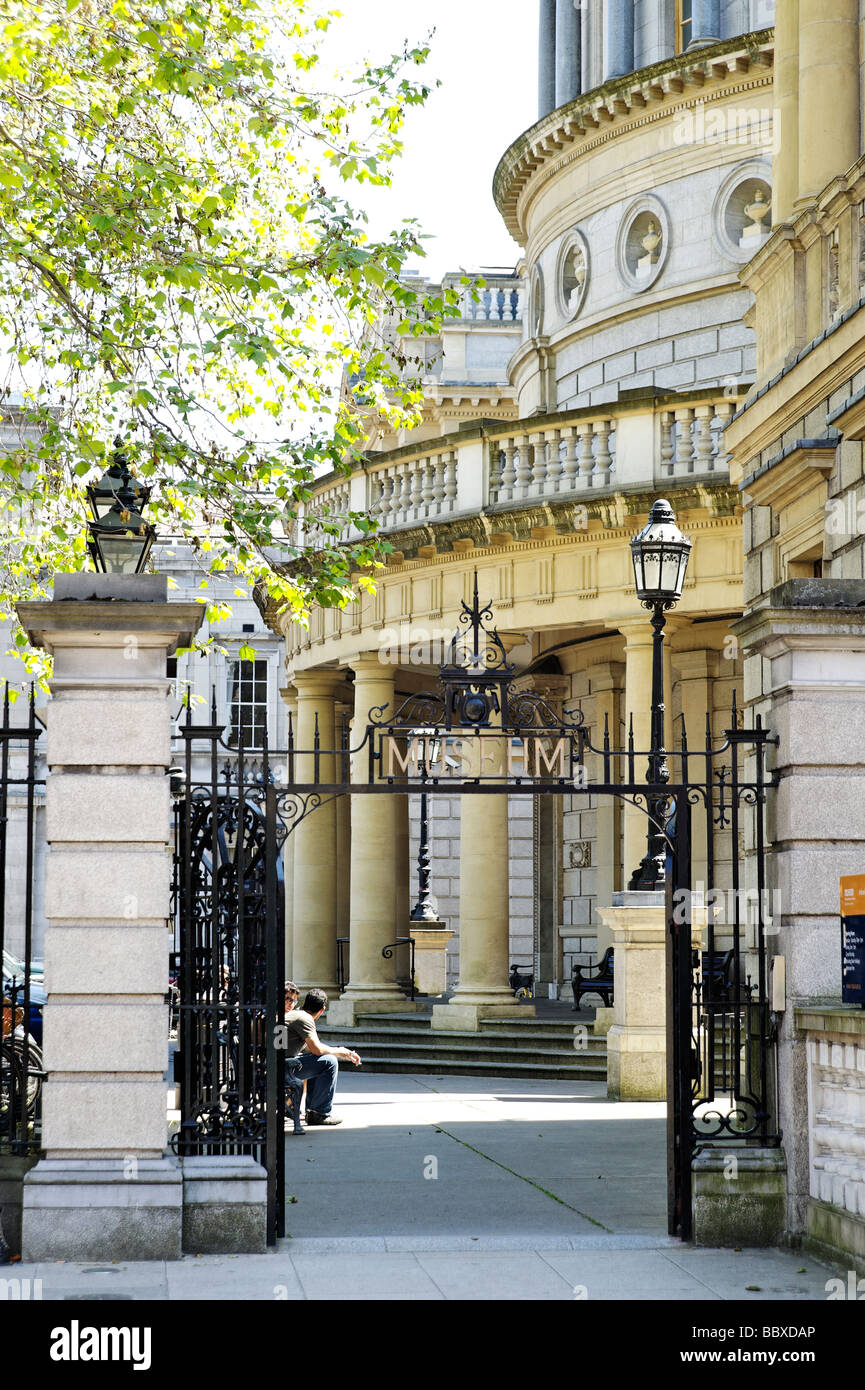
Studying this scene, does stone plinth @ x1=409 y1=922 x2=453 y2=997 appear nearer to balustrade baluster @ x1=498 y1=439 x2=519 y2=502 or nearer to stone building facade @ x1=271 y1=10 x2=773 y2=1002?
stone building facade @ x1=271 y1=10 x2=773 y2=1002

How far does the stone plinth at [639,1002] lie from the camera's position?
53.9ft

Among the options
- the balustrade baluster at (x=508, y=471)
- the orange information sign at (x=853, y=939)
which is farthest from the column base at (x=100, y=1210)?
the balustrade baluster at (x=508, y=471)

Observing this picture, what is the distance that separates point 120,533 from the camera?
31.5 feet

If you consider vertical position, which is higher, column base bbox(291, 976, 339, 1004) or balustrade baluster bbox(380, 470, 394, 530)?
balustrade baluster bbox(380, 470, 394, 530)

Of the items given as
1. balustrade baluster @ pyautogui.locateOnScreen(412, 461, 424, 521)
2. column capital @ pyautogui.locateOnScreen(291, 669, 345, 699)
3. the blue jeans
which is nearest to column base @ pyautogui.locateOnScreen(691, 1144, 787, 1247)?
the blue jeans

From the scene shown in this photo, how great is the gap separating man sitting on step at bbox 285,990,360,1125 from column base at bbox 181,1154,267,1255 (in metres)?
3.99

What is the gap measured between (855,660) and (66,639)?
4200 millimetres

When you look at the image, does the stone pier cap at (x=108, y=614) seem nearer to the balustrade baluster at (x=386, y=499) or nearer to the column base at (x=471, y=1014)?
the column base at (x=471, y=1014)

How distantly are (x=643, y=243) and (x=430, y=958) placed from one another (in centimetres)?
1148

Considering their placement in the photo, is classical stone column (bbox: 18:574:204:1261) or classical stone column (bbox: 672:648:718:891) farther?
classical stone column (bbox: 672:648:718:891)

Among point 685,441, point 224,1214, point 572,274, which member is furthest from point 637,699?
point 224,1214

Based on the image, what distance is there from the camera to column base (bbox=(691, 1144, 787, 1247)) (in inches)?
366

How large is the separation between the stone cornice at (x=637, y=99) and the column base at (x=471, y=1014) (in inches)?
497
